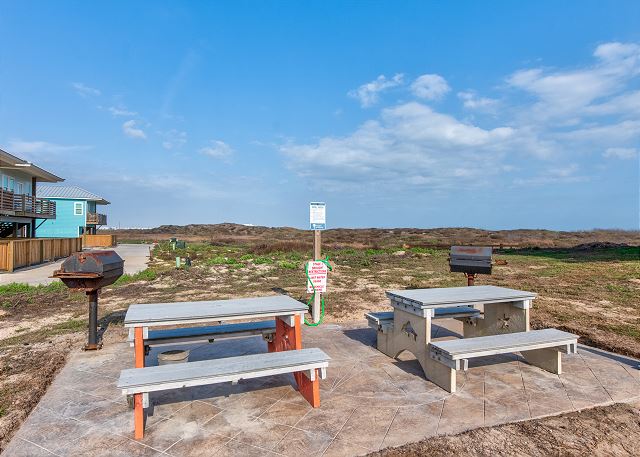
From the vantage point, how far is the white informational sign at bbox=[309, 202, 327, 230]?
7.95 meters

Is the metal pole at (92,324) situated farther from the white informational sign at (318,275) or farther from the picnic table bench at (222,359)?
the white informational sign at (318,275)

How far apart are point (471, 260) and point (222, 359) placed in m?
5.77

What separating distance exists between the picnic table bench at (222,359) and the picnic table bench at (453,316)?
1431mm

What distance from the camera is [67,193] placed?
129ft

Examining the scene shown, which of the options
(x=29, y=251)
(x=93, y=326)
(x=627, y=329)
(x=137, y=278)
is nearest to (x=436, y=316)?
(x=627, y=329)

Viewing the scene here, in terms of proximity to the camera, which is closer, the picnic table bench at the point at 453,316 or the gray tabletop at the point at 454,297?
the picnic table bench at the point at 453,316

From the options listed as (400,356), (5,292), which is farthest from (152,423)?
(5,292)

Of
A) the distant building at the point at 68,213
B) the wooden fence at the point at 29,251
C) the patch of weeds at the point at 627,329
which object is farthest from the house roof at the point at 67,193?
the patch of weeds at the point at 627,329

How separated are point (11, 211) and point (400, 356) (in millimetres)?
25402

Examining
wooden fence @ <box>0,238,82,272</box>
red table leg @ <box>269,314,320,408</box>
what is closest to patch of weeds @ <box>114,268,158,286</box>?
wooden fence @ <box>0,238,82,272</box>

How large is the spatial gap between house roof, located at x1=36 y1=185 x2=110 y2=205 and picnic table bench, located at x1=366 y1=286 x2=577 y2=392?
1620 inches

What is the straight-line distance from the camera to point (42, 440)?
11.0ft

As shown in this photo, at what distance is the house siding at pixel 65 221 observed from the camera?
37375 millimetres

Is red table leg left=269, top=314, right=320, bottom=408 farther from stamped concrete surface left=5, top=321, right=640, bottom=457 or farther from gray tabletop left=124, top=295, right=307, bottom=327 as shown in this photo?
gray tabletop left=124, top=295, right=307, bottom=327
